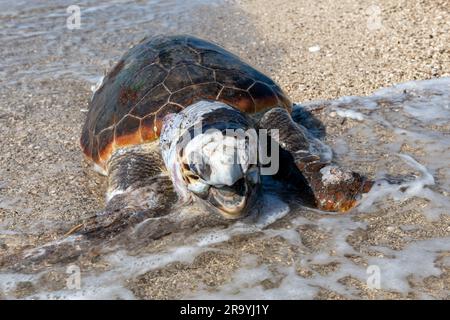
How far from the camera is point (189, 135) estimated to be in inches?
133

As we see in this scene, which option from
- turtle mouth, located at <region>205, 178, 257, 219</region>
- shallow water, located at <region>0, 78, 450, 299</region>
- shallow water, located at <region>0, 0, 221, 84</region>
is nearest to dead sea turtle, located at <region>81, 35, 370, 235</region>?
turtle mouth, located at <region>205, 178, 257, 219</region>

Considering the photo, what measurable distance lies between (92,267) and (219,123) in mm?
1074

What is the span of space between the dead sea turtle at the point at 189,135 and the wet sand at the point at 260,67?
A: 0.24 meters

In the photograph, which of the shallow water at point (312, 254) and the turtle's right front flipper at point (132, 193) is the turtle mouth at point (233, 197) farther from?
the turtle's right front flipper at point (132, 193)

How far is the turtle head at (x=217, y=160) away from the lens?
307 cm

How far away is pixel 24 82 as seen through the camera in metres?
6.50

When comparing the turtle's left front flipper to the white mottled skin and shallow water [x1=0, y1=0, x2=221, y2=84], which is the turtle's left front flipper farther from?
shallow water [x1=0, y1=0, x2=221, y2=84]

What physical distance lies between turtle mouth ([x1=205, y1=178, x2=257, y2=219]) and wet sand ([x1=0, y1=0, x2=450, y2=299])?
20 centimetres

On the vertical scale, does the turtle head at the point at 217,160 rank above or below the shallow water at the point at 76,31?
below

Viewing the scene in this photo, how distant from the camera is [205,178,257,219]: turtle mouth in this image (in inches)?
125

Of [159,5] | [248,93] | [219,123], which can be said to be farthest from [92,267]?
[159,5]

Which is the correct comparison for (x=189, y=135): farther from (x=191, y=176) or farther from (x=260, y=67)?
(x=260, y=67)

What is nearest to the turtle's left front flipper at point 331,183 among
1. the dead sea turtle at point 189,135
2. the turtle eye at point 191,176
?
the dead sea turtle at point 189,135
